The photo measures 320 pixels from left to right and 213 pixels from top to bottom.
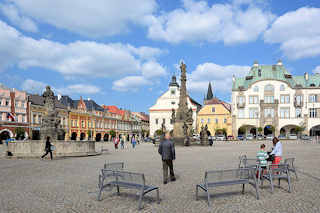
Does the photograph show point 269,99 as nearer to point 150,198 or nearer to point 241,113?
point 241,113

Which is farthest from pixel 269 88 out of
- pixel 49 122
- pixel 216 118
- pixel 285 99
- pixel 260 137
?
pixel 49 122

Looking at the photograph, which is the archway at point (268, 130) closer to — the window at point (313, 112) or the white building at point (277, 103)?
the white building at point (277, 103)

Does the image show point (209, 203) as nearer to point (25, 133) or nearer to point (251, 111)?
point (25, 133)

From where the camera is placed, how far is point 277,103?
219 ft

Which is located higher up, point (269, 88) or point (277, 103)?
point (269, 88)

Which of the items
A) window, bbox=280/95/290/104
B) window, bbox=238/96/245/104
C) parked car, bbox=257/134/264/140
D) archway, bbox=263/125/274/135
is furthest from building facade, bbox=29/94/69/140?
window, bbox=280/95/290/104

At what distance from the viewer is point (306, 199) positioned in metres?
7.01

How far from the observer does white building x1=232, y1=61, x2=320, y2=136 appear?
65.8 meters

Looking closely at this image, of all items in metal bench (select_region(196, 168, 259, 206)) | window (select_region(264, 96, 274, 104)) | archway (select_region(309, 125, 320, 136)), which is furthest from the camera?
window (select_region(264, 96, 274, 104))

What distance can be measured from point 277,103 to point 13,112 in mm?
54933

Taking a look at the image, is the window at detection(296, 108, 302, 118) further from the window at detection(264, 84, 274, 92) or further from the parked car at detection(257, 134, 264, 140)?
the parked car at detection(257, 134, 264, 140)

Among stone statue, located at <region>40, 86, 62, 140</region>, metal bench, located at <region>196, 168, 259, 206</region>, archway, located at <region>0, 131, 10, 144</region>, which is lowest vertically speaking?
archway, located at <region>0, 131, 10, 144</region>

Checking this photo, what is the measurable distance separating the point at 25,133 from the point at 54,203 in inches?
1889

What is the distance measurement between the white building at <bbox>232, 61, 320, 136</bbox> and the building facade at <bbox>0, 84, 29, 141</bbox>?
45.0 metres
